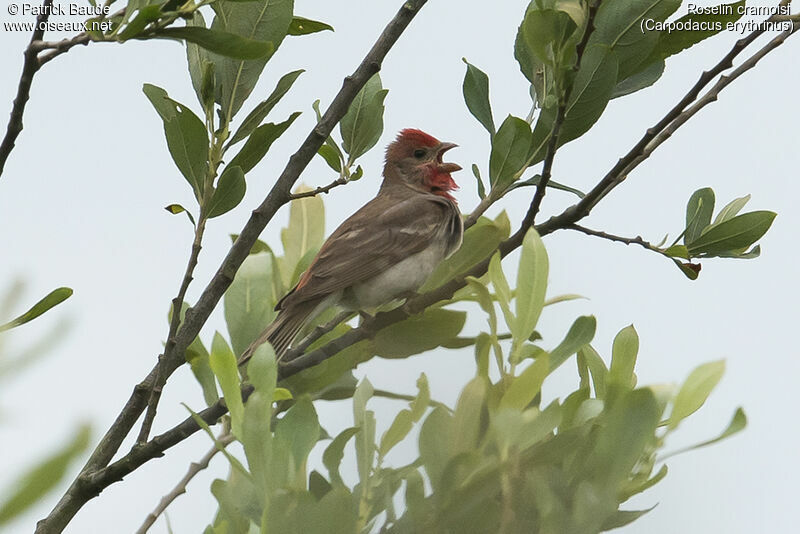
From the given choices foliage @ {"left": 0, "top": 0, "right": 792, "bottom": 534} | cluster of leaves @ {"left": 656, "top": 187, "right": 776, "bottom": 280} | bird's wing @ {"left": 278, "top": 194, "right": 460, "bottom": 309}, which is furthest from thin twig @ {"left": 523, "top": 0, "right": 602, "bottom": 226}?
bird's wing @ {"left": 278, "top": 194, "right": 460, "bottom": 309}

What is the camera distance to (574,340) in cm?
134

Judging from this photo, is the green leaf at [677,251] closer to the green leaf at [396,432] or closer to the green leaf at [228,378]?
the green leaf at [228,378]

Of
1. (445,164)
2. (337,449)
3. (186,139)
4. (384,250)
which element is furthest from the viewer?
(445,164)

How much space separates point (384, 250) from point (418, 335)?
428 centimetres

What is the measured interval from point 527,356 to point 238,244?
143cm

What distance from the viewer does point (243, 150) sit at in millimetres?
2695

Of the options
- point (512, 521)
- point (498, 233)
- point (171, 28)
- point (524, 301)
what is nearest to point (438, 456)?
point (512, 521)

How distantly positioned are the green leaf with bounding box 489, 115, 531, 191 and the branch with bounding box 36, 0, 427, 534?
1.34 feet

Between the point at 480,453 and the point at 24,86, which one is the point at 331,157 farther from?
the point at 480,453

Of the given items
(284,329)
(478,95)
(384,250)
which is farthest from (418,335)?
(384,250)

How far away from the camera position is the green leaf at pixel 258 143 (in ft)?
8.68

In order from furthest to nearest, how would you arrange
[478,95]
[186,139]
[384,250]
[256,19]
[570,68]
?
[384,250] → [478,95] → [186,139] → [256,19] → [570,68]

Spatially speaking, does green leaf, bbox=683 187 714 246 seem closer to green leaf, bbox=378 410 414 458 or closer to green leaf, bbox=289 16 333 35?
green leaf, bbox=289 16 333 35

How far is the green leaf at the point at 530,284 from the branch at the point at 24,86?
102cm
